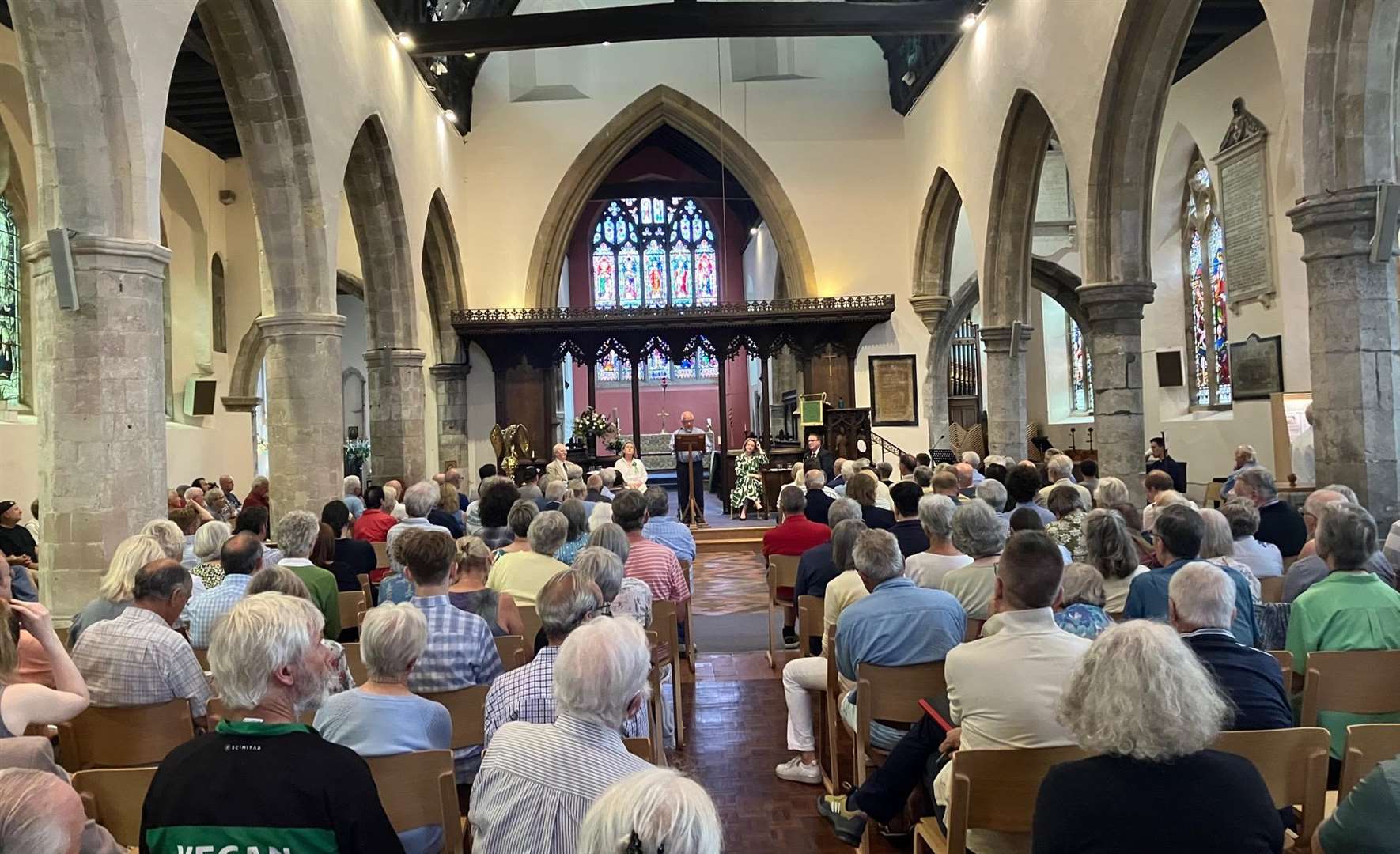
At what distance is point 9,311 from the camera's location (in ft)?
39.4

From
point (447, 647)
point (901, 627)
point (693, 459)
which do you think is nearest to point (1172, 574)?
point (901, 627)

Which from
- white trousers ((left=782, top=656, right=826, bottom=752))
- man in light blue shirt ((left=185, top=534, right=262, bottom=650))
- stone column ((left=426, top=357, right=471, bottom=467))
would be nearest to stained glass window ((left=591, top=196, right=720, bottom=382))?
stone column ((left=426, top=357, right=471, bottom=467))

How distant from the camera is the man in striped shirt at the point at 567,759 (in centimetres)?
200

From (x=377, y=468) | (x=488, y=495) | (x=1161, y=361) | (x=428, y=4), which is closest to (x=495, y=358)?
(x=377, y=468)

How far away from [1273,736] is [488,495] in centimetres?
476

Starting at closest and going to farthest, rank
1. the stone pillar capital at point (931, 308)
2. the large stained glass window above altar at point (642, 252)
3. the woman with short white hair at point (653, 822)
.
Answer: the woman with short white hair at point (653, 822) → the stone pillar capital at point (931, 308) → the large stained glass window above altar at point (642, 252)

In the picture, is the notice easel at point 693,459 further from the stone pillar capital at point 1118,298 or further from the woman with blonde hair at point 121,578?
the woman with blonde hair at point 121,578

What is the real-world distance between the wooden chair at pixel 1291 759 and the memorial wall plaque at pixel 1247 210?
12091mm

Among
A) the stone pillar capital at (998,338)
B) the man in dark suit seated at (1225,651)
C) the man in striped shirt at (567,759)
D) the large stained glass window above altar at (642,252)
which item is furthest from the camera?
the large stained glass window above altar at (642,252)

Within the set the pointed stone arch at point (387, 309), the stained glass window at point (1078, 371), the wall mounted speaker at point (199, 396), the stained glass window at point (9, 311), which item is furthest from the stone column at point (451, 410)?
the stained glass window at point (1078, 371)

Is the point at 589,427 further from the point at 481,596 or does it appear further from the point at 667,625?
the point at 481,596

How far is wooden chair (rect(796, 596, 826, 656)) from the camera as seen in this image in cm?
498

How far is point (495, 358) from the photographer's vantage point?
18.0 metres

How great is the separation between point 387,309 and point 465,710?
11.6 m
